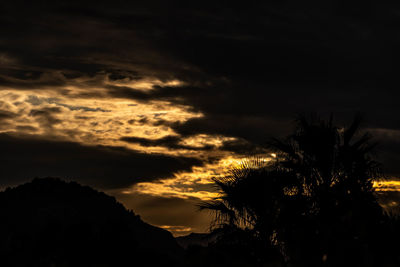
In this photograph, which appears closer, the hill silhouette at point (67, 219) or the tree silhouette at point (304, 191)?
the tree silhouette at point (304, 191)

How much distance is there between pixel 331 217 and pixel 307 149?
11.3ft

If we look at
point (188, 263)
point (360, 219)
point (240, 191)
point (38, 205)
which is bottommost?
point (188, 263)

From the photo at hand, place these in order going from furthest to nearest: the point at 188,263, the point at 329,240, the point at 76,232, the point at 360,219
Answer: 1. the point at 76,232
2. the point at 360,219
3. the point at 329,240
4. the point at 188,263

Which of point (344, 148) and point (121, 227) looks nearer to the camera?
point (344, 148)

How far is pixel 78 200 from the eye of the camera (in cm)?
11838

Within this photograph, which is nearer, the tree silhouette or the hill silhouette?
the tree silhouette

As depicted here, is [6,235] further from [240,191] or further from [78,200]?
[240,191]

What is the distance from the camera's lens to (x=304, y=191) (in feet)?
64.3

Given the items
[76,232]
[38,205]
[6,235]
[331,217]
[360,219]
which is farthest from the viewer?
[38,205]

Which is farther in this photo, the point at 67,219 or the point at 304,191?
the point at 67,219

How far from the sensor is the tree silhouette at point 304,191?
56.3 feet

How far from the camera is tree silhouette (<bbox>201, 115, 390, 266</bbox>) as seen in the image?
56.3ft

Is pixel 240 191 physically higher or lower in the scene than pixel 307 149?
lower

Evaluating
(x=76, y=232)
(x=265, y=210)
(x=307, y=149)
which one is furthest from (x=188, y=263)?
(x=76, y=232)
